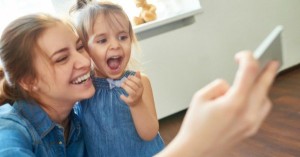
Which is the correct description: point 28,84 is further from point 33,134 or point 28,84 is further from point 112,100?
point 112,100

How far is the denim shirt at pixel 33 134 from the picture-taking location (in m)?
0.76

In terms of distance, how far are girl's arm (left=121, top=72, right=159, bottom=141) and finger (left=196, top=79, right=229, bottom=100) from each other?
54cm

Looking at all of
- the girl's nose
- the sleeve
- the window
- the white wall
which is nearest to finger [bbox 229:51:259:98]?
the sleeve

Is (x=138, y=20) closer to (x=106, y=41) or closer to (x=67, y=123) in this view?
(x=106, y=41)

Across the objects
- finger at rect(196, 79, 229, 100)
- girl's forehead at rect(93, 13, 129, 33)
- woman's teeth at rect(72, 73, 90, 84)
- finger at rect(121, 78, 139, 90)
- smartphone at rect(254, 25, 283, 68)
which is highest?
smartphone at rect(254, 25, 283, 68)

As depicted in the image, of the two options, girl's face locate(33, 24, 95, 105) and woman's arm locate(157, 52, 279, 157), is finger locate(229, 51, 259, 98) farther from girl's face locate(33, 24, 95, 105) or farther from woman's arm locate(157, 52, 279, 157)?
girl's face locate(33, 24, 95, 105)

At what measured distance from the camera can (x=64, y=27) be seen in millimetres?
978

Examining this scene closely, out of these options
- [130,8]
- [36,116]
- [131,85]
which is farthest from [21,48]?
[130,8]

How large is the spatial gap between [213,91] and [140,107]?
2.04ft

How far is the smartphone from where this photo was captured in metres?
0.46

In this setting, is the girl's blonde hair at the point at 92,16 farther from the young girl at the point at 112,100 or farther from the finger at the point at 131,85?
the finger at the point at 131,85

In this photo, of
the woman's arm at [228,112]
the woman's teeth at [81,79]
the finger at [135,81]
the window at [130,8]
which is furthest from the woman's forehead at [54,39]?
the window at [130,8]

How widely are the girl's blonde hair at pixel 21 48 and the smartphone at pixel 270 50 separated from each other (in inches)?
24.9

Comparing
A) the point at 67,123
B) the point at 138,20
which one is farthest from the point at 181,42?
the point at 67,123
